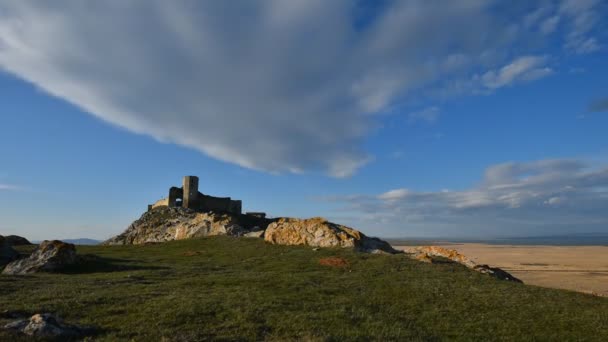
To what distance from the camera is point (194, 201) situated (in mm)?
80062

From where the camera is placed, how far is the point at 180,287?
21.0 meters

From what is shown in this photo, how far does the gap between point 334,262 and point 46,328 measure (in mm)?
23229

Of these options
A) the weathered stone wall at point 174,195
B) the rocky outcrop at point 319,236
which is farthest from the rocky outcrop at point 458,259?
the weathered stone wall at point 174,195

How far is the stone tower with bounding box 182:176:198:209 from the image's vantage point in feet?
259

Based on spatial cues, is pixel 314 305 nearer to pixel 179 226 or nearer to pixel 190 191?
pixel 179 226

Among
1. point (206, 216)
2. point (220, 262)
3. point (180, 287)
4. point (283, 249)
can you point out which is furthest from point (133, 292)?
point (206, 216)

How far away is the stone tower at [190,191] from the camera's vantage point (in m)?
78.8

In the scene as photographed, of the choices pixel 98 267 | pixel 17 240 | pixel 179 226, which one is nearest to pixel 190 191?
pixel 179 226

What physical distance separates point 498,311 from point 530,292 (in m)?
6.20

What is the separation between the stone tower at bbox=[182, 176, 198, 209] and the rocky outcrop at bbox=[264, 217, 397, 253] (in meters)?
35.5

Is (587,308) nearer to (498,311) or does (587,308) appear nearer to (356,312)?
(498,311)

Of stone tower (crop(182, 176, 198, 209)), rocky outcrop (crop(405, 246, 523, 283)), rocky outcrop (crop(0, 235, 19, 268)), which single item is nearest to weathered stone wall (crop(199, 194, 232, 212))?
stone tower (crop(182, 176, 198, 209))

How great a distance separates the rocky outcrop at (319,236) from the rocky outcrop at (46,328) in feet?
99.6

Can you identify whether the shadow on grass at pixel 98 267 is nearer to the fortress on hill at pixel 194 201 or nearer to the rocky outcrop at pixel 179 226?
the rocky outcrop at pixel 179 226
